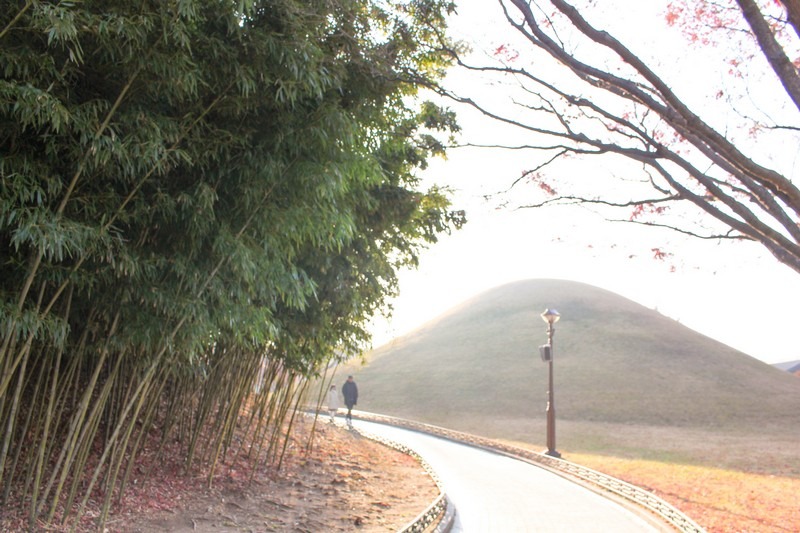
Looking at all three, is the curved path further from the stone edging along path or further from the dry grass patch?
the dry grass patch

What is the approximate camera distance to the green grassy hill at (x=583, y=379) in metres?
25.7

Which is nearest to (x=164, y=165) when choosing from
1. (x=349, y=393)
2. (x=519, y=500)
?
(x=519, y=500)

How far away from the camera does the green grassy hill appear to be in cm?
2566

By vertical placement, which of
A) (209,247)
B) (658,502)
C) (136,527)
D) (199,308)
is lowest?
(136,527)

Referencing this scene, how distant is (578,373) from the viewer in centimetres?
3391

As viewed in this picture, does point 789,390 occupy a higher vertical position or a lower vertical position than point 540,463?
higher

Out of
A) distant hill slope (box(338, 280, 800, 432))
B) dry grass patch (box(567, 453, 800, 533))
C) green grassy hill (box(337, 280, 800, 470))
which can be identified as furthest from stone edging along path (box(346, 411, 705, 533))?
distant hill slope (box(338, 280, 800, 432))

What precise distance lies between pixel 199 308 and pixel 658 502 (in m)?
6.24

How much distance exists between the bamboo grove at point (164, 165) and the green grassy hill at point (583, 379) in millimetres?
15516

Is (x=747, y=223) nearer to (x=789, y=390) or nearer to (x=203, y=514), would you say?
(x=203, y=514)

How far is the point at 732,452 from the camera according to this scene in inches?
731

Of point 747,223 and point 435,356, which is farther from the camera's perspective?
point 435,356

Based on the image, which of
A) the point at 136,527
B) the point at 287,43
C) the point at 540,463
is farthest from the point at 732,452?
the point at 287,43

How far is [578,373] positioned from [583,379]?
1.04 meters
